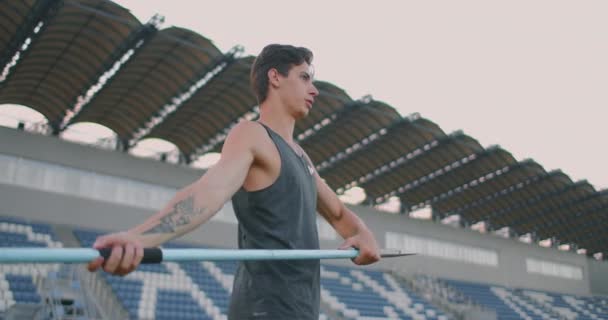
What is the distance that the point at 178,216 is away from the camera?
246 cm

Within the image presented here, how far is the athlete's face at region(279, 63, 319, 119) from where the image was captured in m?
3.28

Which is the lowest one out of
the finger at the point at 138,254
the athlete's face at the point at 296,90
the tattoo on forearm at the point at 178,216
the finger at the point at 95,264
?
the finger at the point at 95,264

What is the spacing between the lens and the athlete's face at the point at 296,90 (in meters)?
3.28

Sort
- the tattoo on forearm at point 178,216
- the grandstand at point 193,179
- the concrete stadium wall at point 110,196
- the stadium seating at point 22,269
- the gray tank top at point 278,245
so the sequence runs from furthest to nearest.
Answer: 1. the concrete stadium wall at point 110,196
2. the grandstand at point 193,179
3. the stadium seating at point 22,269
4. the gray tank top at point 278,245
5. the tattoo on forearm at point 178,216

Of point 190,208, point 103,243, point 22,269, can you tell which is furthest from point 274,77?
point 22,269

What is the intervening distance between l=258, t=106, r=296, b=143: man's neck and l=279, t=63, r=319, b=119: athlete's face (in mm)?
51

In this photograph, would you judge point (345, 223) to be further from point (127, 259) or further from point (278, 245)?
point (127, 259)

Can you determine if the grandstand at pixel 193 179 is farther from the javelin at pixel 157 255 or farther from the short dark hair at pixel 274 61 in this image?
the javelin at pixel 157 255

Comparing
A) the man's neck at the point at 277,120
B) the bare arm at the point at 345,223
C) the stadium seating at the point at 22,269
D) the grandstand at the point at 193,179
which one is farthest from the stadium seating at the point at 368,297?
the man's neck at the point at 277,120

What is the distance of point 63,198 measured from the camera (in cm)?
2438

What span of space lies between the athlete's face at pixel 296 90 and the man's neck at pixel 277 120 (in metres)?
0.05

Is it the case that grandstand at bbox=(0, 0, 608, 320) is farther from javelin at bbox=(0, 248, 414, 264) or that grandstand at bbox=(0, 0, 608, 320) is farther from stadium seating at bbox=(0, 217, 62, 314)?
javelin at bbox=(0, 248, 414, 264)

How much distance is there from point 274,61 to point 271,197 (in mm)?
776

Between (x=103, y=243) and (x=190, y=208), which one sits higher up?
(x=190, y=208)
